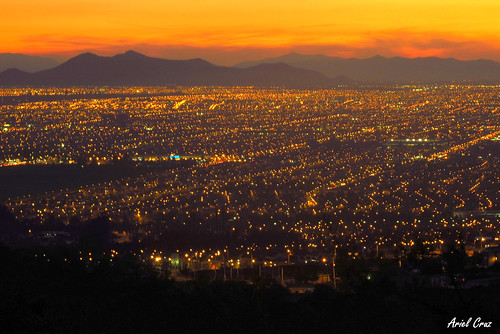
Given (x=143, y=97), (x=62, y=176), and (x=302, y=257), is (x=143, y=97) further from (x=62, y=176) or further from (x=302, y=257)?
(x=302, y=257)

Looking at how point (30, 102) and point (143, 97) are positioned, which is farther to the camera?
point (143, 97)

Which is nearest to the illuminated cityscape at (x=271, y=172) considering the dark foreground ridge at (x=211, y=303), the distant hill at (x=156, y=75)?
the dark foreground ridge at (x=211, y=303)

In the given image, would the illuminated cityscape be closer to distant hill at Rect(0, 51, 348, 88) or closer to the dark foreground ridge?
the dark foreground ridge

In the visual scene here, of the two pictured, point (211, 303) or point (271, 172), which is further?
point (271, 172)

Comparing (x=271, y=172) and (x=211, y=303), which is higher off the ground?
(x=211, y=303)

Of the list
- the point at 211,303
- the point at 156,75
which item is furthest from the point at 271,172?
the point at 156,75

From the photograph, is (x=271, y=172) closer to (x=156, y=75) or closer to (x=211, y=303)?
(x=211, y=303)

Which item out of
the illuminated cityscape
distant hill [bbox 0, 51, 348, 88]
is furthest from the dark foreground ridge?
distant hill [bbox 0, 51, 348, 88]

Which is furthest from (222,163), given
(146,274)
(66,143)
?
(146,274)
